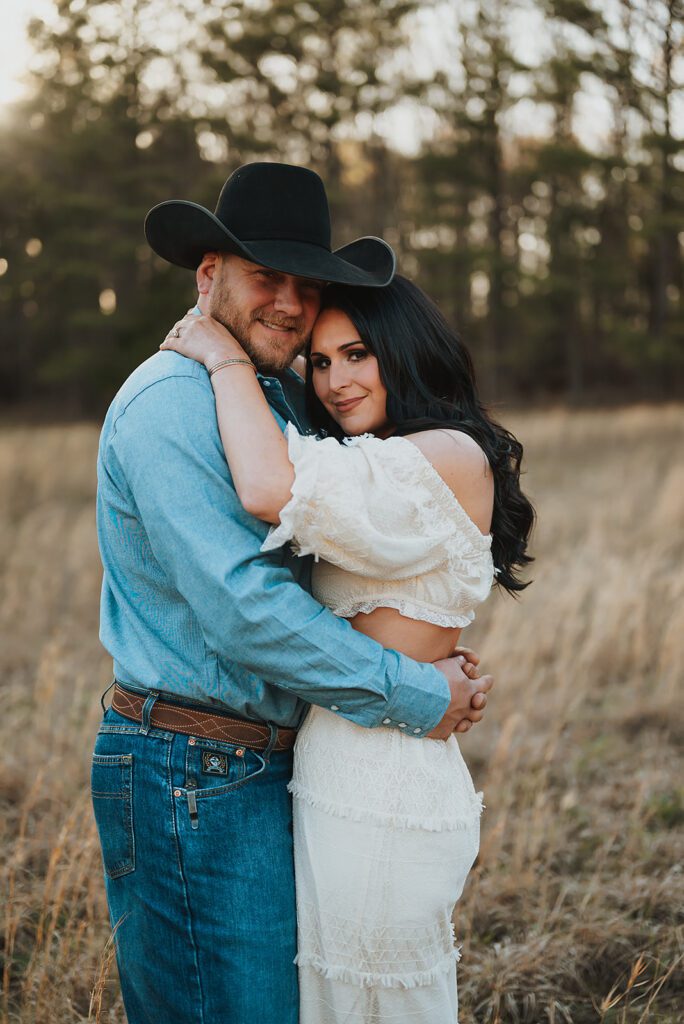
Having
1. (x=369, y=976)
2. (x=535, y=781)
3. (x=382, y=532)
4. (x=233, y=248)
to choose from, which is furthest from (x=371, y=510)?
(x=535, y=781)

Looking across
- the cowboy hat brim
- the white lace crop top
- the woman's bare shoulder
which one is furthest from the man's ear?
the woman's bare shoulder

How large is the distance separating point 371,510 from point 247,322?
641mm

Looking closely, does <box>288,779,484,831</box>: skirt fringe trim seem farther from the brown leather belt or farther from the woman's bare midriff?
the woman's bare midriff

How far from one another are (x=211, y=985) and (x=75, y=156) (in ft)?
65.0

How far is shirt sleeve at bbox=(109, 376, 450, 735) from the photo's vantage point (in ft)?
6.07

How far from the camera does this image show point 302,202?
231 cm

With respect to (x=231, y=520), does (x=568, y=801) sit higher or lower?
lower

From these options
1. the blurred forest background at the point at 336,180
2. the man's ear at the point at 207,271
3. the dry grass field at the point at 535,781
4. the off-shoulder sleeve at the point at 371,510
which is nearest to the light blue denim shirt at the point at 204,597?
the off-shoulder sleeve at the point at 371,510

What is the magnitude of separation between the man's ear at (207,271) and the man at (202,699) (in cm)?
13

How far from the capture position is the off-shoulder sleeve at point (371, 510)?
6.33 ft

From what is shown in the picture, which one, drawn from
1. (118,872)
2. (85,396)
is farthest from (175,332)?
(85,396)

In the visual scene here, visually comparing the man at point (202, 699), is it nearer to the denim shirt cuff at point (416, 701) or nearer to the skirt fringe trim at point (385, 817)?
the denim shirt cuff at point (416, 701)

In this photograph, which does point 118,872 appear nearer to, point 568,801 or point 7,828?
point 7,828

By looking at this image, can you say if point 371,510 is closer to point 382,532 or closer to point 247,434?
point 382,532
